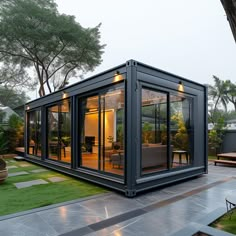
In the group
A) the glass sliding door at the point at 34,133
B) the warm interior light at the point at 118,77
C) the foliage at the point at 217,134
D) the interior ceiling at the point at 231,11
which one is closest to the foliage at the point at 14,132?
the glass sliding door at the point at 34,133

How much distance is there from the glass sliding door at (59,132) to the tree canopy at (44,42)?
7637 millimetres

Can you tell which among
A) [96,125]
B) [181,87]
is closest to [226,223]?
[96,125]

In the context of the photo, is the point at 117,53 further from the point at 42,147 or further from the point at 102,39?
the point at 42,147

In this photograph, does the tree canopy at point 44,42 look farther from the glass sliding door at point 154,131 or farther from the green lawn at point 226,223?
the green lawn at point 226,223

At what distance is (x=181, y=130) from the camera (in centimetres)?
682

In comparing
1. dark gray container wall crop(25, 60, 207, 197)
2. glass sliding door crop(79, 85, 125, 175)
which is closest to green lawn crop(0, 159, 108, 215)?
dark gray container wall crop(25, 60, 207, 197)

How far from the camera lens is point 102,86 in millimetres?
6145

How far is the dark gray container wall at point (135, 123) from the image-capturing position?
5152mm

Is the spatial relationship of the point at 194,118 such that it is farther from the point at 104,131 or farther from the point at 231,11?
the point at 231,11

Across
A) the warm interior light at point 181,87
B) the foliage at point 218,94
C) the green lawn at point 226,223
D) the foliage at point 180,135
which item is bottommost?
the green lawn at point 226,223

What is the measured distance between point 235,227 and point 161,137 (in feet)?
10.7

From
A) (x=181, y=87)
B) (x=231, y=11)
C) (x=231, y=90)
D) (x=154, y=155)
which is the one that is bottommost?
(x=154, y=155)

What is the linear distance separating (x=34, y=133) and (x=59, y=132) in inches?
123

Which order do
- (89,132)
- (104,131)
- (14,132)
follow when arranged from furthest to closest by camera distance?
(14,132), (89,132), (104,131)
